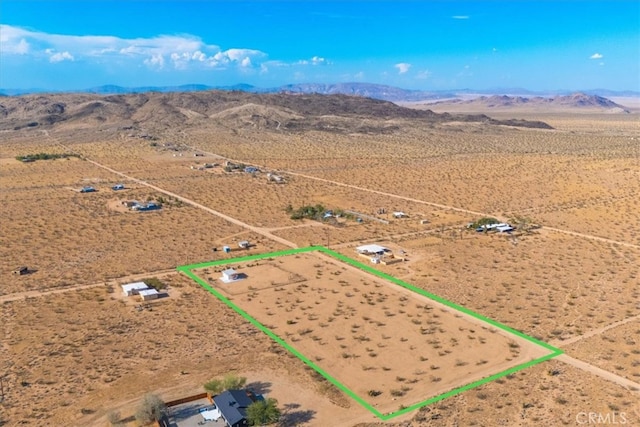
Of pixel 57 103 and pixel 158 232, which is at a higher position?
pixel 57 103

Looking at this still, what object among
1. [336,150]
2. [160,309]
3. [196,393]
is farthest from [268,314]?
[336,150]

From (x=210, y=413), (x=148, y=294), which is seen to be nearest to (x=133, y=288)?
(x=148, y=294)

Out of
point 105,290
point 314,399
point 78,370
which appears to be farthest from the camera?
point 105,290

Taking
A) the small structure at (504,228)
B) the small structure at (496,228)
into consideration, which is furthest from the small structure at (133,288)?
the small structure at (504,228)

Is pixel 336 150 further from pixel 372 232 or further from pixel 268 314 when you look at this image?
pixel 268 314

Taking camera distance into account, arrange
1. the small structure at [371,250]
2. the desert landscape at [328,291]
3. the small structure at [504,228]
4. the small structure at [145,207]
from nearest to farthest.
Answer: the desert landscape at [328,291] → the small structure at [371,250] → the small structure at [504,228] → the small structure at [145,207]

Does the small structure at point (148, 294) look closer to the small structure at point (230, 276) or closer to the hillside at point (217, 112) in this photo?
the small structure at point (230, 276)
